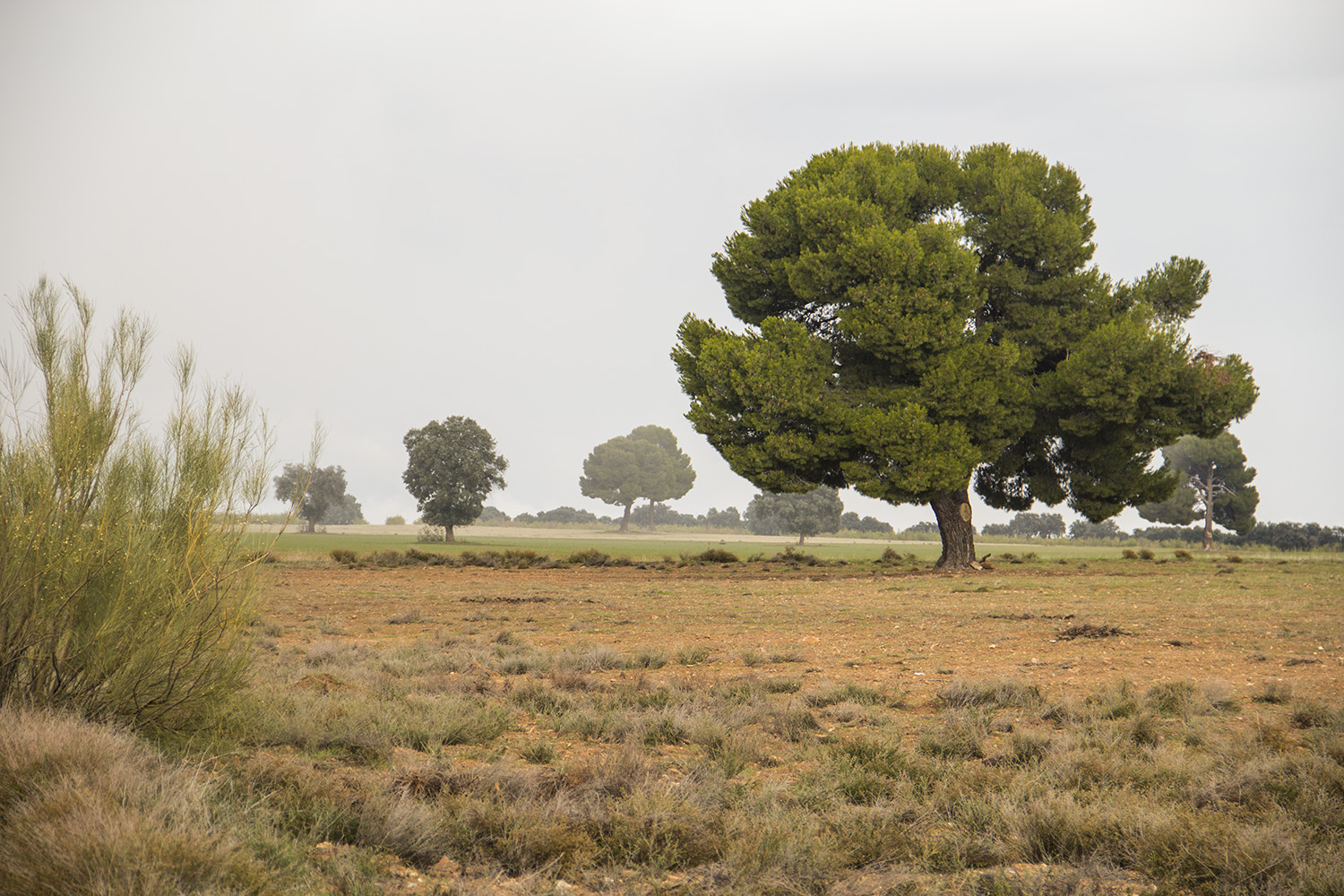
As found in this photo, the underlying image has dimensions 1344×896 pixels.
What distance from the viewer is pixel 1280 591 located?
1902 centimetres

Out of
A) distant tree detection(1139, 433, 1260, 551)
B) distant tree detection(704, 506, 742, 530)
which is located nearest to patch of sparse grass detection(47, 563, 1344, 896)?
distant tree detection(1139, 433, 1260, 551)

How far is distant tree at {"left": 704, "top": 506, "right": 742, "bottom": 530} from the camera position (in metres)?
129

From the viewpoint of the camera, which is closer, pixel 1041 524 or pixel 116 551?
pixel 116 551

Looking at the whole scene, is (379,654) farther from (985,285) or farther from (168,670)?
(985,285)

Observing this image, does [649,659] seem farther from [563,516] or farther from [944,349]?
[563,516]

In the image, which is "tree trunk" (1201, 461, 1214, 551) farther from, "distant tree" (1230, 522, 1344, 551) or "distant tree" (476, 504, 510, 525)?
"distant tree" (476, 504, 510, 525)

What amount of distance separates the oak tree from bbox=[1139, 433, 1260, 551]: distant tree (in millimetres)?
47599

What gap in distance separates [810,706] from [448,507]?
48.0 metres

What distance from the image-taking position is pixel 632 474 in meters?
106

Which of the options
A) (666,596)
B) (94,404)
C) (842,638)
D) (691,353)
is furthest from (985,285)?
(94,404)

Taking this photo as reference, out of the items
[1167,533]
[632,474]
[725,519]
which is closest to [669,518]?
[725,519]

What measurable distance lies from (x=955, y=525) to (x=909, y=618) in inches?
548

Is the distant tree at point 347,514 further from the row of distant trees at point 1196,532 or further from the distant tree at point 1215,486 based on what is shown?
the distant tree at point 1215,486

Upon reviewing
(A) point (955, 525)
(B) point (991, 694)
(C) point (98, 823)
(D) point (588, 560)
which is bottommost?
(D) point (588, 560)
